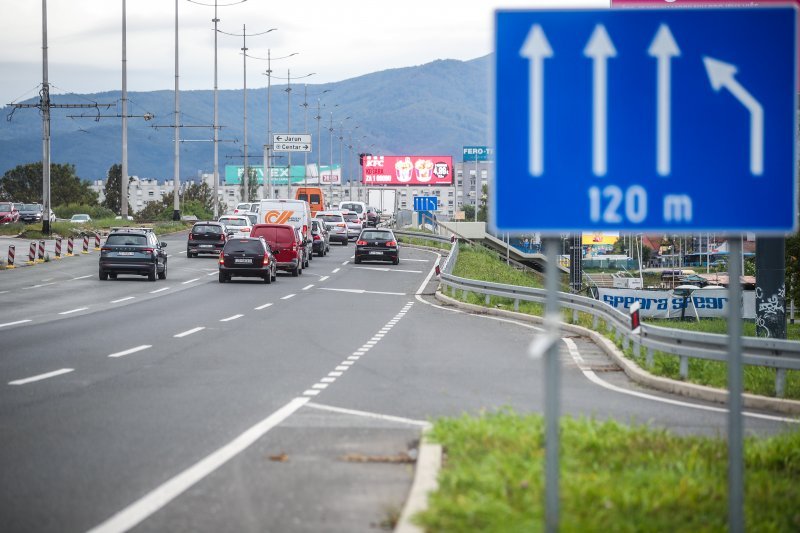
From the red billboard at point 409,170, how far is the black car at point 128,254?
3723 inches

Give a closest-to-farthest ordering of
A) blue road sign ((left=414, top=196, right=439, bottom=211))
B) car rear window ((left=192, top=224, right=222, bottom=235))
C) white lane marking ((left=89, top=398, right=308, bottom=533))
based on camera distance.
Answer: white lane marking ((left=89, top=398, right=308, bottom=533)) → car rear window ((left=192, top=224, right=222, bottom=235)) → blue road sign ((left=414, top=196, right=439, bottom=211))

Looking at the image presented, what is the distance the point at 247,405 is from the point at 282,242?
31.2m

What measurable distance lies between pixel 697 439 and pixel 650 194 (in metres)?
4.57

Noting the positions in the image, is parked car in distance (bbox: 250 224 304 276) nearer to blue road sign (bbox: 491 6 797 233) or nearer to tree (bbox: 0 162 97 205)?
blue road sign (bbox: 491 6 797 233)

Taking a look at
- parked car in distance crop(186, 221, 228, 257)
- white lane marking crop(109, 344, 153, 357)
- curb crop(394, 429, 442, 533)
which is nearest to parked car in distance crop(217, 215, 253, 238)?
parked car in distance crop(186, 221, 228, 257)

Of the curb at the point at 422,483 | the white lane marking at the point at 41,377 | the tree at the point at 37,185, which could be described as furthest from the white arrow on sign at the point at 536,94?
the tree at the point at 37,185

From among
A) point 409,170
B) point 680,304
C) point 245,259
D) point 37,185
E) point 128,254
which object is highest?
point 409,170

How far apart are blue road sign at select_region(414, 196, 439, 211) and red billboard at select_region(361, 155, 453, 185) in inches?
1718

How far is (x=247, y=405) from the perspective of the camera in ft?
41.1

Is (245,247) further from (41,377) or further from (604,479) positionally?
(604,479)

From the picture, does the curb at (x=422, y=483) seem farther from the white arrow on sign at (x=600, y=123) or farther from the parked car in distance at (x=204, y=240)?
the parked car in distance at (x=204, y=240)

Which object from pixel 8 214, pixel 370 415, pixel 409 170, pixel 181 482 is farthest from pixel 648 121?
pixel 409 170

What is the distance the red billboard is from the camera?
134625mm

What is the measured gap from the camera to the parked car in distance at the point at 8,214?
3438 inches
